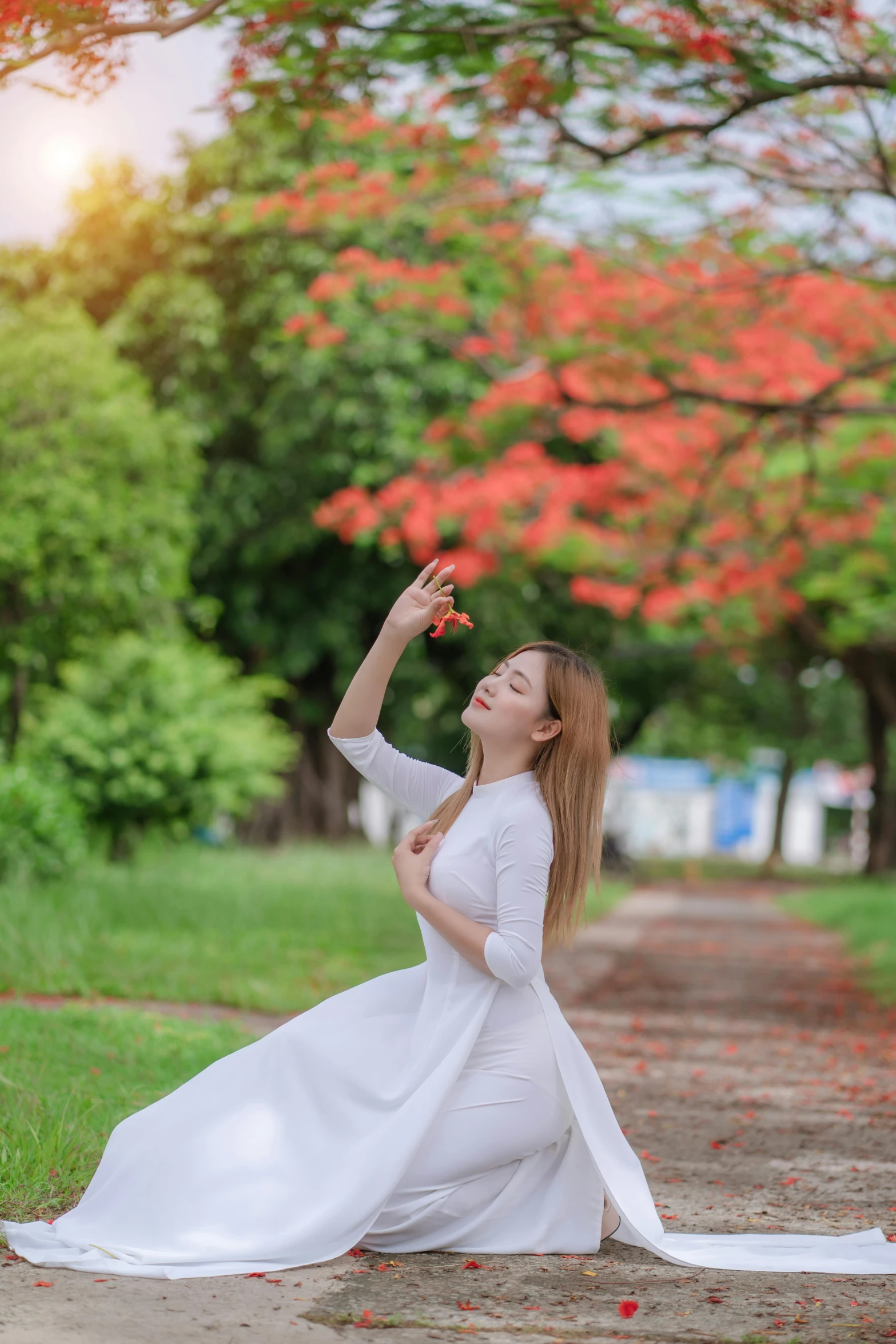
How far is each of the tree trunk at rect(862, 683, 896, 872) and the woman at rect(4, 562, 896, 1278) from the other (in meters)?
20.4

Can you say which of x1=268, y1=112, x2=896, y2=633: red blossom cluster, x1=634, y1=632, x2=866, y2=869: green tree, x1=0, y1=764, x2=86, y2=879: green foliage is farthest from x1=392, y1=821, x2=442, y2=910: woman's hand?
x1=634, y1=632, x2=866, y2=869: green tree

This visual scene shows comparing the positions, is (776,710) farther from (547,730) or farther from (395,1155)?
Result: (395,1155)

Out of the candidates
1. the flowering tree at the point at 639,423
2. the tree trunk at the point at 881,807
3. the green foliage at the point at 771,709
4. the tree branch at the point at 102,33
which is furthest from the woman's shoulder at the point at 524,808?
the green foliage at the point at 771,709

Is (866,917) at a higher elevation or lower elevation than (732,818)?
higher

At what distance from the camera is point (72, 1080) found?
4691mm

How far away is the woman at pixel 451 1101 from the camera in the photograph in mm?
3256

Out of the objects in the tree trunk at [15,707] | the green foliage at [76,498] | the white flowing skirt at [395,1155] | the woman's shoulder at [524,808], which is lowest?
the tree trunk at [15,707]

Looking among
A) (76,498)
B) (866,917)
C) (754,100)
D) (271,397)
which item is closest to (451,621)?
(754,100)

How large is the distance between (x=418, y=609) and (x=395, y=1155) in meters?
1.30

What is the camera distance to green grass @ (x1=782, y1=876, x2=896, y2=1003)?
10891 millimetres

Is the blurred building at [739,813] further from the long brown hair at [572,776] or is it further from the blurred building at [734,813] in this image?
the long brown hair at [572,776]

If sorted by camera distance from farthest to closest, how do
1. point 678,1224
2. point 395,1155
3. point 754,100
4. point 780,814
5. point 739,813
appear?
point 739,813 → point 780,814 → point 754,100 → point 678,1224 → point 395,1155

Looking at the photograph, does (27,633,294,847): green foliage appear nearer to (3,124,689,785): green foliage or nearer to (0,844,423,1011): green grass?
(0,844,423,1011): green grass

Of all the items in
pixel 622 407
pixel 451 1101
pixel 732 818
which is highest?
pixel 451 1101
